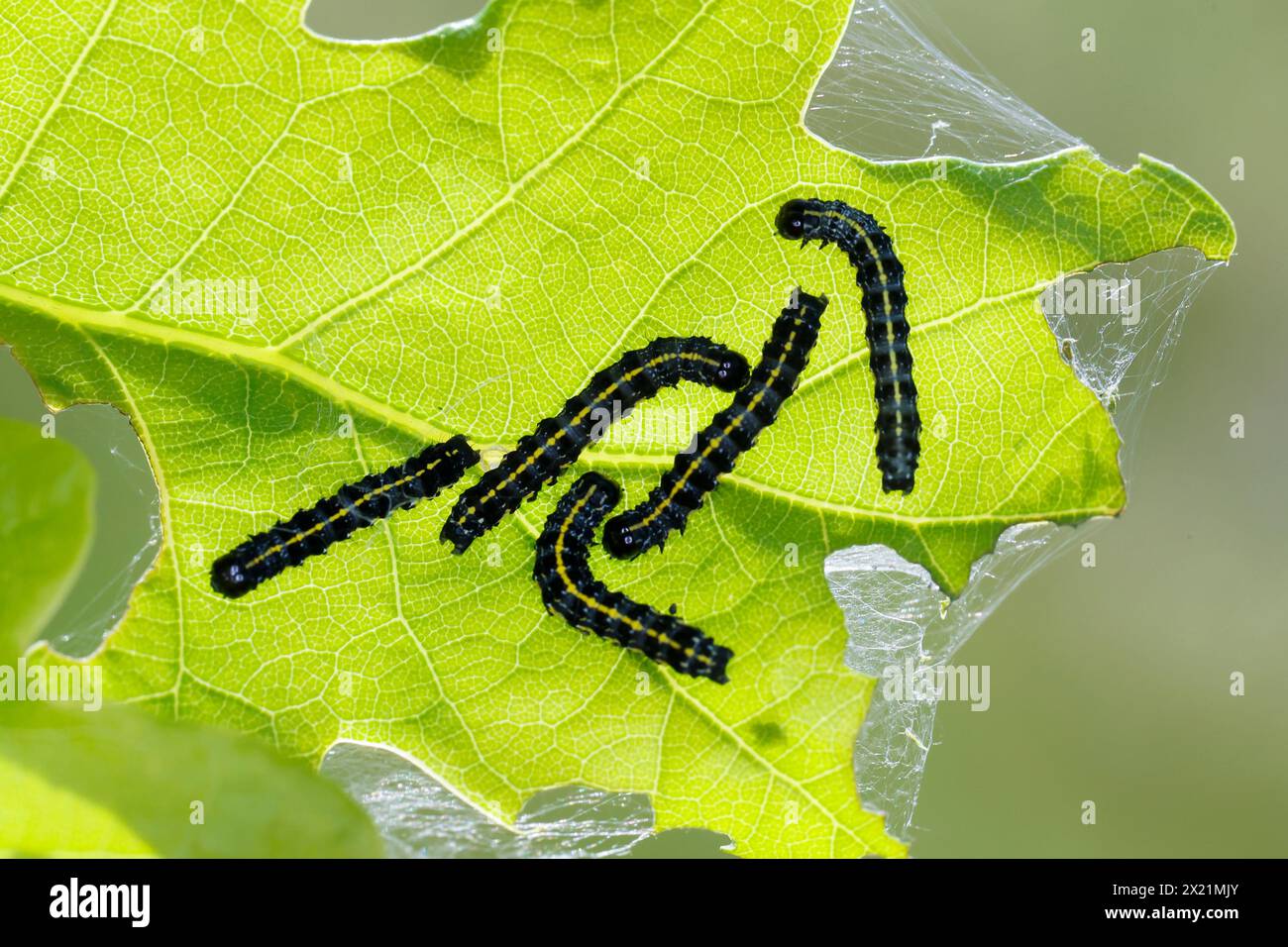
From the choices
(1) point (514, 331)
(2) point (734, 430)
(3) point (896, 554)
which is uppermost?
(1) point (514, 331)

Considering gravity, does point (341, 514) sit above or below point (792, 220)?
below

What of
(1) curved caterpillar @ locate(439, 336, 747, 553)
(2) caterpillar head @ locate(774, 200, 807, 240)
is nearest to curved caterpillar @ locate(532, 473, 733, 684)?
(1) curved caterpillar @ locate(439, 336, 747, 553)

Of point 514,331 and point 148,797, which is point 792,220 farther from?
point 148,797

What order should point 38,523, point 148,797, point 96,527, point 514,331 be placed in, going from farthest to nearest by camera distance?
1. point 96,527
2. point 514,331
3. point 38,523
4. point 148,797

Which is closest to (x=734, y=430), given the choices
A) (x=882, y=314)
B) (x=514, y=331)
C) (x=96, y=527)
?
(x=882, y=314)

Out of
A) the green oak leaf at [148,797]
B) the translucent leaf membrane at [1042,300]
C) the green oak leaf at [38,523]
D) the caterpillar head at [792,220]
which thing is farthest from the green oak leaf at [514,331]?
the green oak leaf at [148,797]

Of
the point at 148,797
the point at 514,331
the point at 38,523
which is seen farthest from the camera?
the point at 514,331

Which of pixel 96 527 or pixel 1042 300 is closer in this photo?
pixel 1042 300

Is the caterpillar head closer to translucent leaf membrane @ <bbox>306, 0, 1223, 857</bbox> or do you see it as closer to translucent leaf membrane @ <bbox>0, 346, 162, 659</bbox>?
translucent leaf membrane @ <bbox>306, 0, 1223, 857</bbox>
